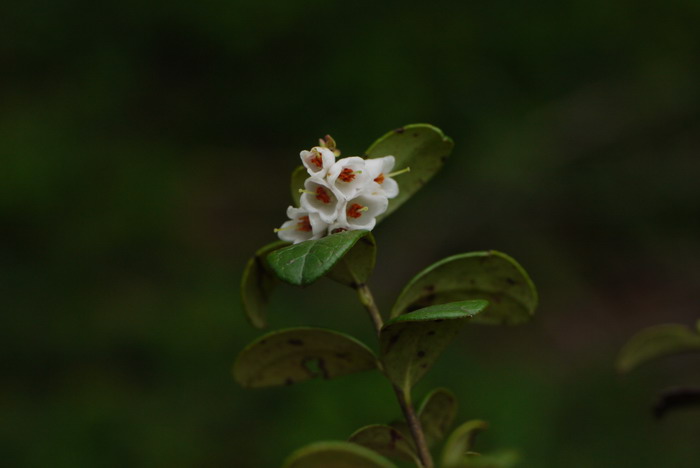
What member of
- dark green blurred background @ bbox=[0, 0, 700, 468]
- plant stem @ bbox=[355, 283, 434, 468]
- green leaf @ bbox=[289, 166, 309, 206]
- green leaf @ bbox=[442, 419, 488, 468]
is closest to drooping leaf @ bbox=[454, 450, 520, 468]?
green leaf @ bbox=[442, 419, 488, 468]

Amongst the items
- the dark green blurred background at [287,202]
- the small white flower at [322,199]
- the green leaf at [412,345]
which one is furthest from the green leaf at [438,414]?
the dark green blurred background at [287,202]

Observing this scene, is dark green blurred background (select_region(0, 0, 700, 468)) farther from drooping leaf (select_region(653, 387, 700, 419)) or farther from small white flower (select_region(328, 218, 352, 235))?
small white flower (select_region(328, 218, 352, 235))

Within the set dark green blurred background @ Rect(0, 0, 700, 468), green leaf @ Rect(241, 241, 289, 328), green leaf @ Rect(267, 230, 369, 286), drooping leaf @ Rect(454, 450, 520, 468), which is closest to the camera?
drooping leaf @ Rect(454, 450, 520, 468)

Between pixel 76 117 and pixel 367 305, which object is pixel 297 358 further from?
pixel 76 117

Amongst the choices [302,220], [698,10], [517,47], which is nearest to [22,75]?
[517,47]

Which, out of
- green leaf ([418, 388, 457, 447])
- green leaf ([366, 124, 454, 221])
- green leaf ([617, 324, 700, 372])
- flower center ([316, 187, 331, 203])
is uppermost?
green leaf ([366, 124, 454, 221])

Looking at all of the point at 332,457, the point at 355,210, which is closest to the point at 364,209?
the point at 355,210

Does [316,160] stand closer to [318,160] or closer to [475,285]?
[318,160]
